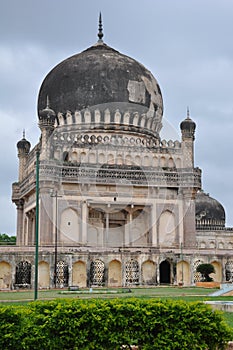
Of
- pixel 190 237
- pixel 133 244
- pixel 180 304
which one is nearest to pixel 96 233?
pixel 133 244

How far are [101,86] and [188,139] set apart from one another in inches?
245

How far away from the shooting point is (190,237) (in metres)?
35.4

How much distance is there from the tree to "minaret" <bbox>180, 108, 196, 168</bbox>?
7.00 m

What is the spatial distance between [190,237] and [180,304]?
28.6 m

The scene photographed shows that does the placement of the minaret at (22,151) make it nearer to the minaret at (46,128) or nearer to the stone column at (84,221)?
the minaret at (46,128)

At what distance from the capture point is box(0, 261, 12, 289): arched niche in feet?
A: 99.1

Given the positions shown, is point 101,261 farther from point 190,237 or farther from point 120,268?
point 190,237

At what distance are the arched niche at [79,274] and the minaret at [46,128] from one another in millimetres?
6410

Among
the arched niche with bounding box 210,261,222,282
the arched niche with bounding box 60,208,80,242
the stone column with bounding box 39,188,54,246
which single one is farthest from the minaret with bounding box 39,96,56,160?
the arched niche with bounding box 210,261,222,282

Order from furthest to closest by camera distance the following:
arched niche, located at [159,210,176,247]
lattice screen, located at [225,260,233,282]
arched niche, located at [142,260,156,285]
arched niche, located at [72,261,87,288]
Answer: arched niche, located at [159,210,176,247], lattice screen, located at [225,260,233,282], arched niche, located at [142,260,156,285], arched niche, located at [72,261,87,288]

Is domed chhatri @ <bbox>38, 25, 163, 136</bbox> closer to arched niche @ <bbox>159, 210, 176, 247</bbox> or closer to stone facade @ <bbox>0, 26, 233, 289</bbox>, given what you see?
stone facade @ <bbox>0, 26, 233, 289</bbox>

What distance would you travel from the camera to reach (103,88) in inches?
1467

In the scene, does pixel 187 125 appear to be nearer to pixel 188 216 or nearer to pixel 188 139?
pixel 188 139

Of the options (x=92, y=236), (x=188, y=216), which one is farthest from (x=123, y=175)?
(x=188, y=216)
